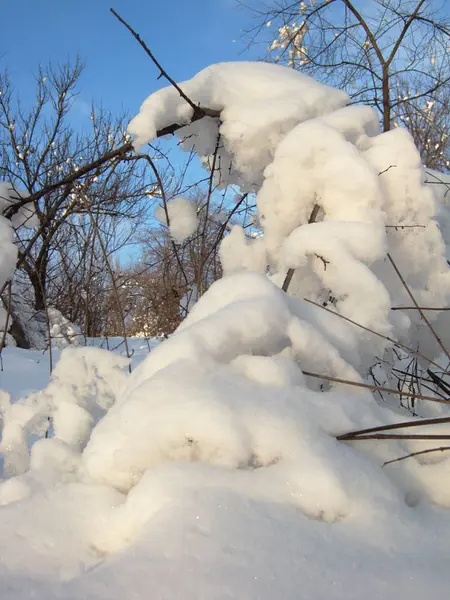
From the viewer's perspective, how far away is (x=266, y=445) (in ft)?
2.57

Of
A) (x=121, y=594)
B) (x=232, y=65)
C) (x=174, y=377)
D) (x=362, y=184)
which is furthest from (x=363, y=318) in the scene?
(x=232, y=65)

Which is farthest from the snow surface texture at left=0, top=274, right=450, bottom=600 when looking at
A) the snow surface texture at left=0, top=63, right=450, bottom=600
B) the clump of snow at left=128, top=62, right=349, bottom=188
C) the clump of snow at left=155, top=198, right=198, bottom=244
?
the clump of snow at left=155, top=198, right=198, bottom=244

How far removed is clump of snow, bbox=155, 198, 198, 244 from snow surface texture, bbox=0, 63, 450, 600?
1.35 feet

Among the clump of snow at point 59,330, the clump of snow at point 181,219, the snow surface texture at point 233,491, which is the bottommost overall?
the snow surface texture at point 233,491

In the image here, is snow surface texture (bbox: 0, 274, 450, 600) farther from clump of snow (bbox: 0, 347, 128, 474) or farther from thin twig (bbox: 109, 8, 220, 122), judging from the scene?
thin twig (bbox: 109, 8, 220, 122)

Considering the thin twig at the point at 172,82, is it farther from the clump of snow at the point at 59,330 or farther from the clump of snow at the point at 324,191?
the clump of snow at the point at 59,330

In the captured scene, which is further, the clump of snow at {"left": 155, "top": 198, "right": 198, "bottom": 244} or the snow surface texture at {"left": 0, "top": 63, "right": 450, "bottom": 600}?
the clump of snow at {"left": 155, "top": 198, "right": 198, "bottom": 244}

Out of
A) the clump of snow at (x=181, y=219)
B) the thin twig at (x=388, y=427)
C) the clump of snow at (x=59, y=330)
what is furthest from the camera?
the clump of snow at (x=59, y=330)

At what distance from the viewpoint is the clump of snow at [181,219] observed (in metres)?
1.82

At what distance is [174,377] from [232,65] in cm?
135

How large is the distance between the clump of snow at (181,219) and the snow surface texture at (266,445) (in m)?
0.41

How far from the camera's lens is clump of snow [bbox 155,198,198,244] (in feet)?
5.96

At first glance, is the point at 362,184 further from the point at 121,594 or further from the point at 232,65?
the point at 121,594

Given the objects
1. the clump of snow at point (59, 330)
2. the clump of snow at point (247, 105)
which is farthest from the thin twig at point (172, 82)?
the clump of snow at point (59, 330)
